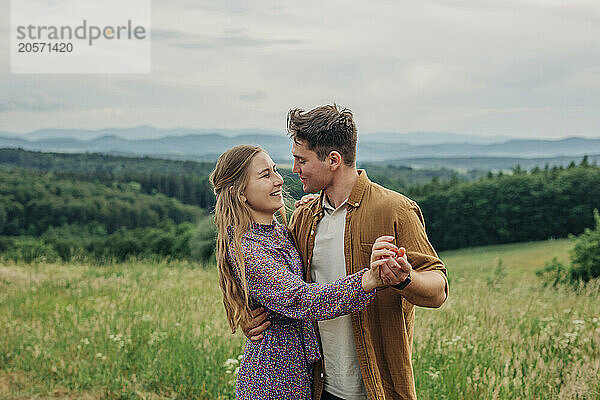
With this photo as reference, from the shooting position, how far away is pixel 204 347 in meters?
6.65

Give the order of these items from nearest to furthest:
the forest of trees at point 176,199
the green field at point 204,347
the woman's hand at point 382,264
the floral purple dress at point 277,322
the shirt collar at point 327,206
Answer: the woman's hand at point 382,264 < the floral purple dress at point 277,322 < the shirt collar at point 327,206 < the green field at point 204,347 < the forest of trees at point 176,199

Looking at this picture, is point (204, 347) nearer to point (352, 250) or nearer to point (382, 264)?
point (352, 250)

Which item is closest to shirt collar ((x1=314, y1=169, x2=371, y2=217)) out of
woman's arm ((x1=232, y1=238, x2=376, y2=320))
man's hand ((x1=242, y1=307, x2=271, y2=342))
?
woman's arm ((x1=232, y1=238, x2=376, y2=320))

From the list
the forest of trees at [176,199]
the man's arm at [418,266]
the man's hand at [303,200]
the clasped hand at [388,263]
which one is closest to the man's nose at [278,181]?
the man's hand at [303,200]

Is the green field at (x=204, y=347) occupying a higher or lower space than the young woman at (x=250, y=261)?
lower

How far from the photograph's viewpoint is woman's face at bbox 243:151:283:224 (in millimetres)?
3168

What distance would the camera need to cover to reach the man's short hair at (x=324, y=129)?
3.09 meters

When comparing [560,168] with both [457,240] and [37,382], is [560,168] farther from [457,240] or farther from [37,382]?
[37,382]

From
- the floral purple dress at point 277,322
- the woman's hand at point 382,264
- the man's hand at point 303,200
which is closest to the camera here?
the woman's hand at point 382,264

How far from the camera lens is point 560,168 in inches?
2721

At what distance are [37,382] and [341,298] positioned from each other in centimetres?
555

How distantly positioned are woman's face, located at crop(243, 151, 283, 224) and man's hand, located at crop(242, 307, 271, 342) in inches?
19.1

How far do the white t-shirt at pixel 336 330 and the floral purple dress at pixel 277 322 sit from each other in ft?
0.28

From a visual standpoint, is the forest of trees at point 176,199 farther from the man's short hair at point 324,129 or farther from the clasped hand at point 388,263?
the clasped hand at point 388,263
